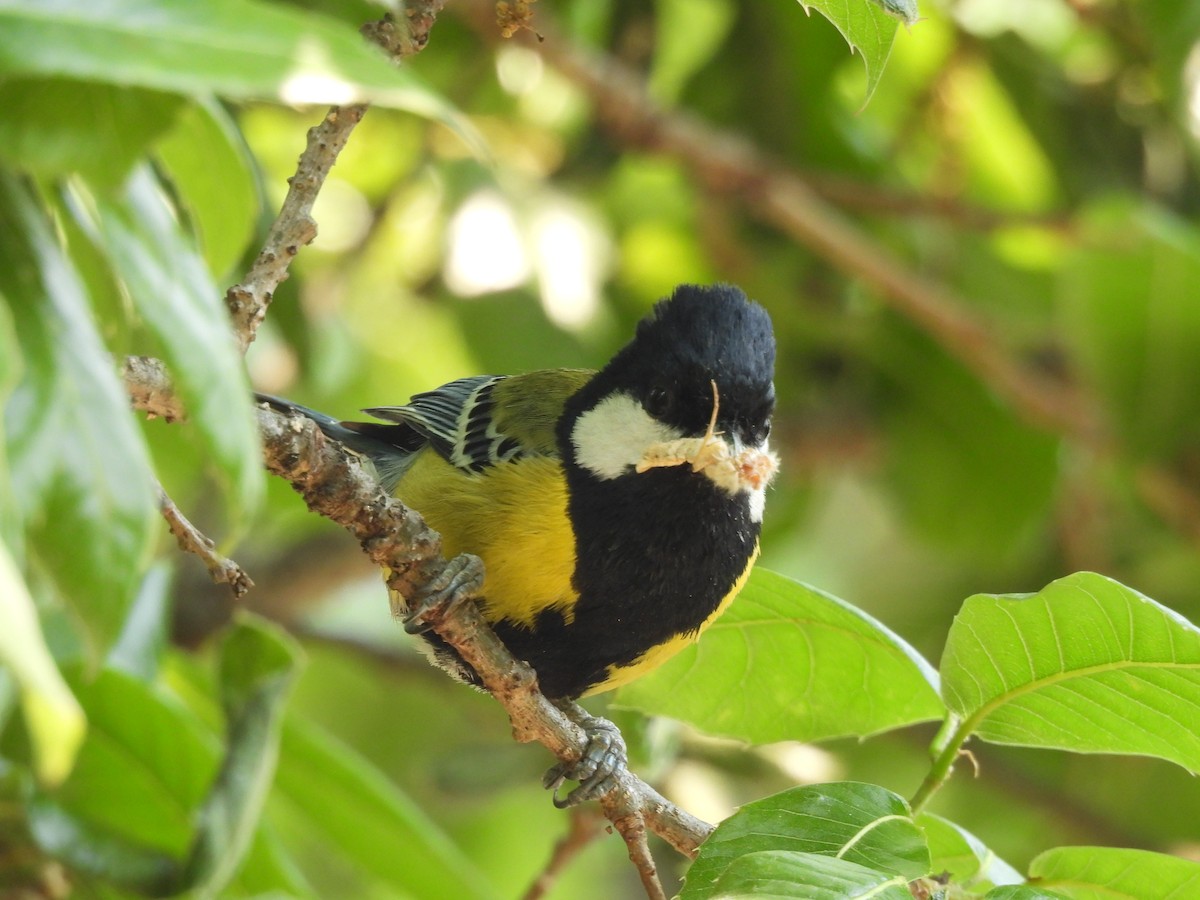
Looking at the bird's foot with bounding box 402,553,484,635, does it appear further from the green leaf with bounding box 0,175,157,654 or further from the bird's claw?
the green leaf with bounding box 0,175,157,654

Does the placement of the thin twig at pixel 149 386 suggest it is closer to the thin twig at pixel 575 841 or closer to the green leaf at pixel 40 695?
the green leaf at pixel 40 695

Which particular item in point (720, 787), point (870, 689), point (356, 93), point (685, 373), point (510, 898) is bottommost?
point (510, 898)

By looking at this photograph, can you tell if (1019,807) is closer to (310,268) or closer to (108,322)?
(310,268)

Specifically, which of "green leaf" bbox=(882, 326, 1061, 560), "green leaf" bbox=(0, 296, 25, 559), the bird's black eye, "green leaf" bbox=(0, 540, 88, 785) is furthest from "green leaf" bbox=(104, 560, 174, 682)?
"green leaf" bbox=(882, 326, 1061, 560)

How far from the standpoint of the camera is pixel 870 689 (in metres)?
1.38

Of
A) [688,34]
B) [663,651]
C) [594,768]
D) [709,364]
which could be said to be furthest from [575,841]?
[688,34]

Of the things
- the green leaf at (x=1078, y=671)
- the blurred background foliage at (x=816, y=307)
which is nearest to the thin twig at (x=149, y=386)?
the green leaf at (x=1078, y=671)

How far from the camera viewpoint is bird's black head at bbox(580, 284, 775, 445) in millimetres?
1460

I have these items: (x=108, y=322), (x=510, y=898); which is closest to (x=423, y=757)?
(x=510, y=898)

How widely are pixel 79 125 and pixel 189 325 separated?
154 mm

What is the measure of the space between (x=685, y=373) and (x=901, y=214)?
1725mm

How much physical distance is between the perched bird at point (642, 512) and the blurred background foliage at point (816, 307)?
991 mm

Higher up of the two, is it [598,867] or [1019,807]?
[1019,807]

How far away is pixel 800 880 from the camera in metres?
0.97
